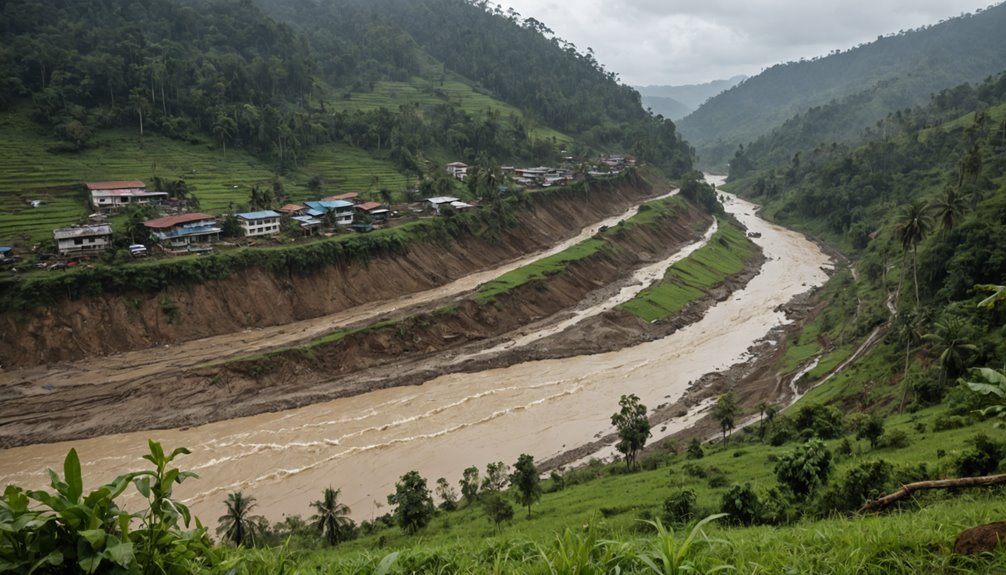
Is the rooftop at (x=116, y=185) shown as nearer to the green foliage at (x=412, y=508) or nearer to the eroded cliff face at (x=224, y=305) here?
the eroded cliff face at (x=224, y=305)

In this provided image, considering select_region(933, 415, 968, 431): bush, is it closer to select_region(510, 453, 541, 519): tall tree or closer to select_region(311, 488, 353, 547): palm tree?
select_region(510, 453, 541, 519): tall tree

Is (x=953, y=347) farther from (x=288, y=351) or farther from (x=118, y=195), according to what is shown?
(x=118, y=195)

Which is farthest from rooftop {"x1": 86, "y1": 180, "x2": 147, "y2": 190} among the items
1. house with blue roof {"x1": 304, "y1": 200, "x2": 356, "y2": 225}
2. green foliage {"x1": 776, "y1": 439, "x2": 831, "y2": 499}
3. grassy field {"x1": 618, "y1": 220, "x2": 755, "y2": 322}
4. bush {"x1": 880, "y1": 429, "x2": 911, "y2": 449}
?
bush {"x1": 880, "y1": 429, "x2": 911, "y2": 449}

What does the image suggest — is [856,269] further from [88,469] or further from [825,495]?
[88,469]

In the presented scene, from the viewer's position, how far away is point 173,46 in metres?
87.8

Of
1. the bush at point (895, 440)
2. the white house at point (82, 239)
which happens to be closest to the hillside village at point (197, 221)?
the white house at point (82, 239)

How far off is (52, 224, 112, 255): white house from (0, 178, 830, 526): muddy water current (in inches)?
756

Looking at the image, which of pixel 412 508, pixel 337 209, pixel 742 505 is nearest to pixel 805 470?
pixel 742 505

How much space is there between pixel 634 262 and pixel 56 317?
5848cm

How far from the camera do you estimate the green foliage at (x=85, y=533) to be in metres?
3.53

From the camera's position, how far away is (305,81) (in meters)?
100

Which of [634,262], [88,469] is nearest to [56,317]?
[88,469]

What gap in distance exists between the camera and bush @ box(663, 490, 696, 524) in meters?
17.7

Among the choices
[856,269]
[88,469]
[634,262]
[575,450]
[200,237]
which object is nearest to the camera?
[88,469]
